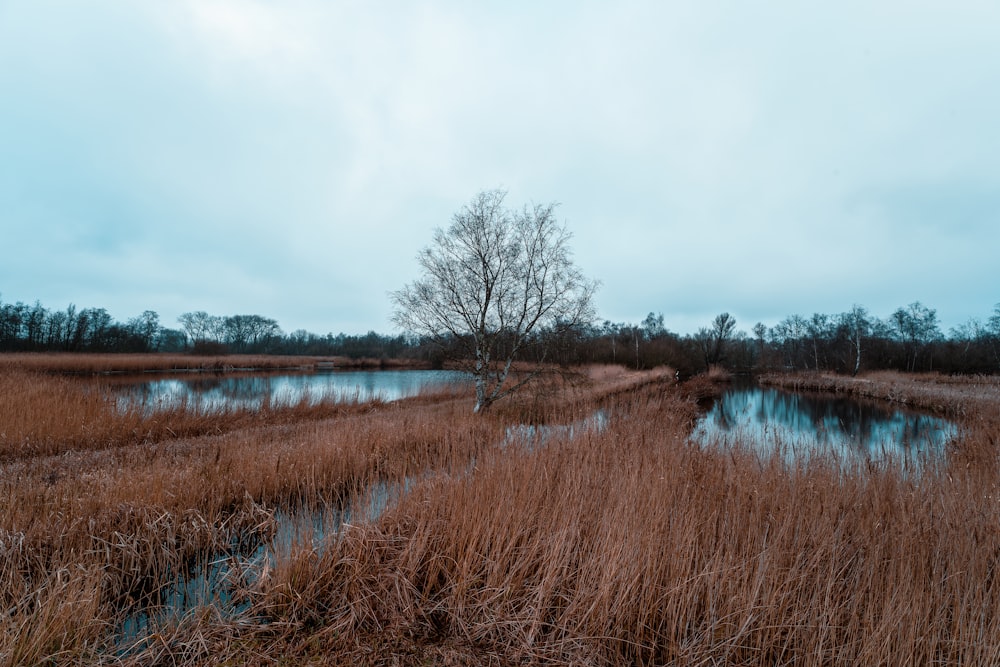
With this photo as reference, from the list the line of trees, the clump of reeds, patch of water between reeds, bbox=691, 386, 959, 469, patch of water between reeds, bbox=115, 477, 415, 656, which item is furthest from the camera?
the line of trees

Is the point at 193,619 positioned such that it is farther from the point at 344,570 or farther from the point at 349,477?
the point at 349,477

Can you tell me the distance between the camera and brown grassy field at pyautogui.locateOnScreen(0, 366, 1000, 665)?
2168 mm

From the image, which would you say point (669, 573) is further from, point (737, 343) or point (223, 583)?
point (737, 343)

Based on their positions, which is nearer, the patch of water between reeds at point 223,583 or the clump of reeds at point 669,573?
the clump of reeds at point 669,573

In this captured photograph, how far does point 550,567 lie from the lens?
2654 mm

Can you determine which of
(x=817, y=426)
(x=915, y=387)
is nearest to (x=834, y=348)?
(x=915, y=387)

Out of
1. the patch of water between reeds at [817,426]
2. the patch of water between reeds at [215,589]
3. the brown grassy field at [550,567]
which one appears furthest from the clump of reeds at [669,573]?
the patch of water between reeds at [817,426]

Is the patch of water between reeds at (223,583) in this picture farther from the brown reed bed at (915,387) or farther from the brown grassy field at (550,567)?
the brown reed bed at (915,387)

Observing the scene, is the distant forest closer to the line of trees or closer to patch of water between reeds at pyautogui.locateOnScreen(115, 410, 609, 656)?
the line of trees

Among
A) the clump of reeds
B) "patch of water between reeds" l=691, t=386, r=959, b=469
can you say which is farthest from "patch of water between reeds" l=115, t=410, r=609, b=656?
"patch of water between reeds" l=691, t=386, r=959, b=469

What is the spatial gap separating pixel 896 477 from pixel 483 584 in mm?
4033

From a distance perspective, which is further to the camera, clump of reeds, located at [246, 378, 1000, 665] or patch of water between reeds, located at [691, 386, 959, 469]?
patch of water between reeds, located at [691, 386, 959, 469]

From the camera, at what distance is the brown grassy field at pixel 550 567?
217 cm

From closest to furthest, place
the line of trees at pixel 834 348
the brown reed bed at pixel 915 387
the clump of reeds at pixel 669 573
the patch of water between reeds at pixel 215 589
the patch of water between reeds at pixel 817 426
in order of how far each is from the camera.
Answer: the clump of reeds at pixel 669 573
the patch of water between reeds at pixel 215 589
the patch of water between reeds at pixel 817 426
the brown reed bed at pixel 915 387
the line of trees at pixel 834 348
